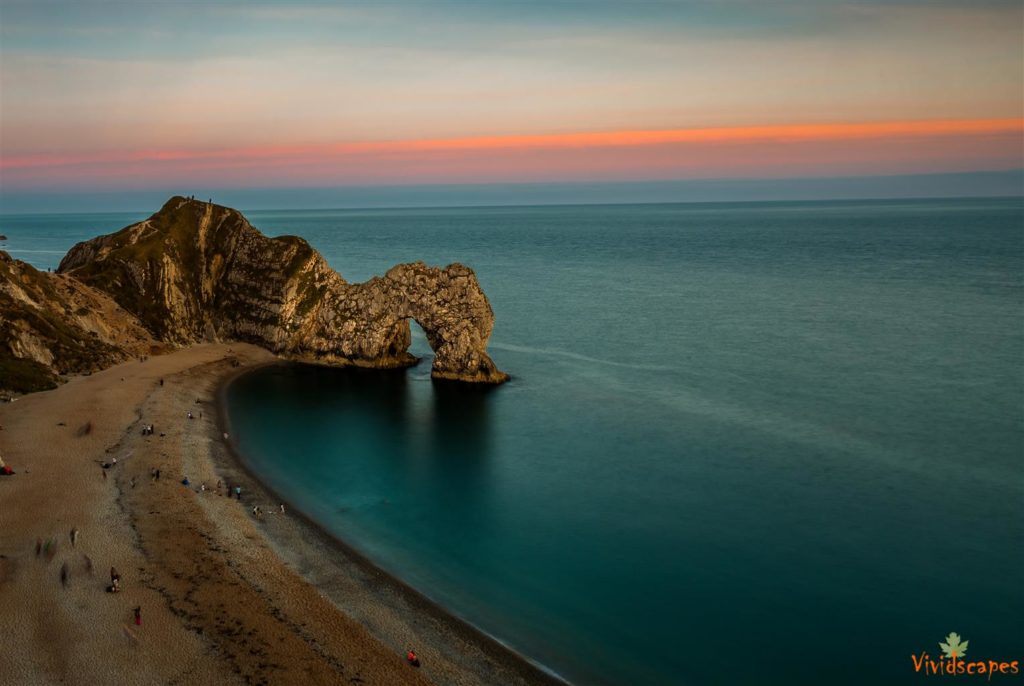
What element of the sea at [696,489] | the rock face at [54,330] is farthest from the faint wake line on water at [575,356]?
the rock face at [54,330]

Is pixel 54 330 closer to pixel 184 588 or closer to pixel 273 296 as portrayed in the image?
pixel 273 296

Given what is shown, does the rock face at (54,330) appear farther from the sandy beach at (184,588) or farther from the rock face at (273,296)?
the sandy beach at (184,588)

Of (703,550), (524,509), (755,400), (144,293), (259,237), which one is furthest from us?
(259,237)

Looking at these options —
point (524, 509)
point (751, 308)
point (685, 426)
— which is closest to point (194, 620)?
point (524, 509)

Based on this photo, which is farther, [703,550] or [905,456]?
[905,456]

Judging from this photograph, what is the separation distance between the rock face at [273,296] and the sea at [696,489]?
4.98m

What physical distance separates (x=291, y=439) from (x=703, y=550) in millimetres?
43805

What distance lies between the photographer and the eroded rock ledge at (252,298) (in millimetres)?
94562

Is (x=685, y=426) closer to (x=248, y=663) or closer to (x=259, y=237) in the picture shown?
(x=248, y=663)

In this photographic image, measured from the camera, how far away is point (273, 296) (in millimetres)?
111750

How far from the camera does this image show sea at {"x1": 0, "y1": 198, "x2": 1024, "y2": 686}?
136 feet

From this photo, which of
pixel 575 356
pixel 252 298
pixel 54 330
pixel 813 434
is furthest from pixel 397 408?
pixel 54 330

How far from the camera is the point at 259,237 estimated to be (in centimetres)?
12225

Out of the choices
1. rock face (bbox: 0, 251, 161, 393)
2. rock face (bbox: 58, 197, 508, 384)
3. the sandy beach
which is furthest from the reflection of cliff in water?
rock face (bbox: 0, 251, 161, 393)
